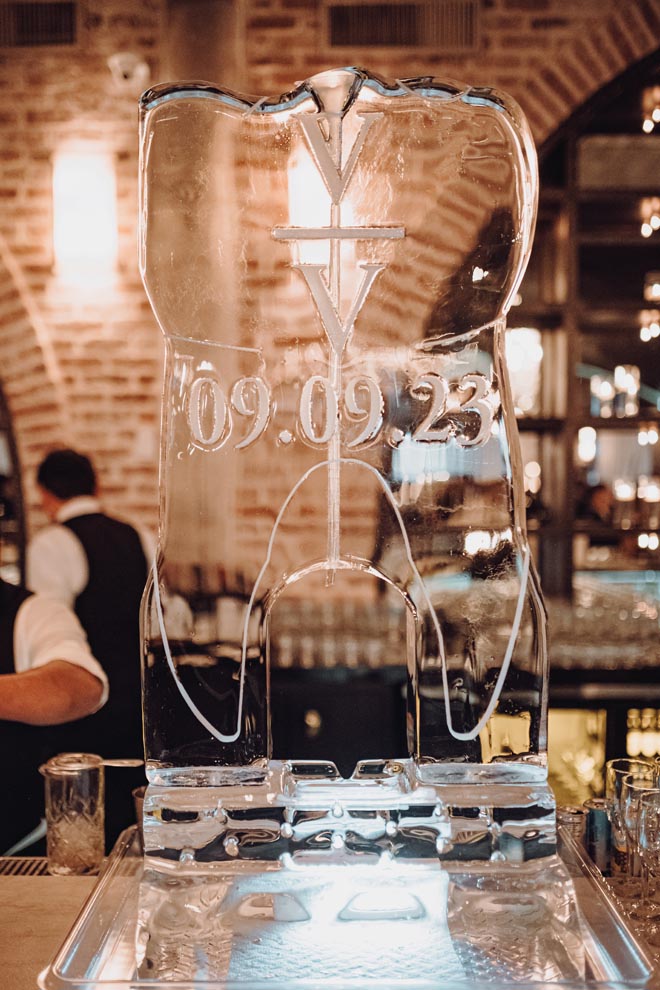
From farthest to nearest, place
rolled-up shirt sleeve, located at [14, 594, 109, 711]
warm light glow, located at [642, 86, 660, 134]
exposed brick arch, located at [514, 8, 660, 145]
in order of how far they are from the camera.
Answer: warm light glow, located at [642, 86, 660, 134] < exposed brick arch, located at [514, 8, 660, 145] < rolled-up shirt sleeve, located at [14, 594, 109, 711]

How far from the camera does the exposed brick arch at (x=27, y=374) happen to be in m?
4.04

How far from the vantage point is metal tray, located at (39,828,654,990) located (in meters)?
0.79

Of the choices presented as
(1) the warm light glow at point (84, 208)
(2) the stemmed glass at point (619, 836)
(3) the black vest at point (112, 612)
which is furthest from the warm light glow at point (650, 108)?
(2) the stemmed glass at point (619, 836)

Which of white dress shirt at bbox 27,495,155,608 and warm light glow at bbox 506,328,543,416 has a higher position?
warm light glow at bbox 506,328,543,416

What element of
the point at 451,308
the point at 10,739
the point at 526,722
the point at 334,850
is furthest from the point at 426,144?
the point at 10,739

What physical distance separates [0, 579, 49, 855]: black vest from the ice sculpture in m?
1.34

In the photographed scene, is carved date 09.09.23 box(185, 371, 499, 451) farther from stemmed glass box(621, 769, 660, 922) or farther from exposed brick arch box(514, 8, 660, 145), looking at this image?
exposed brick arch box(514, 8, 660, 145)

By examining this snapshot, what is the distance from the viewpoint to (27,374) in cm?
405

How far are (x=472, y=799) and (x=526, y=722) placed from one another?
0.09 meters

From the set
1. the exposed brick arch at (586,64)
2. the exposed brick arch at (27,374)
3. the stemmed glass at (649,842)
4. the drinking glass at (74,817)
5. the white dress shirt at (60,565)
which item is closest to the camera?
the stemmed glass at (649,842)

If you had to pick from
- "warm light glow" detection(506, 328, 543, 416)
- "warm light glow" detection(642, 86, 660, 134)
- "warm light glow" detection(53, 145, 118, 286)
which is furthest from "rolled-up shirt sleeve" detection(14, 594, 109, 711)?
"warm light glow" detection(642, 86, 660, 134)

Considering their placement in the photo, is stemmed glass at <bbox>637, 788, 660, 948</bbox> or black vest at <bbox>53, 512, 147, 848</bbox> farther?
black vest at <bbox>53, 512, 147, 848</bbox>

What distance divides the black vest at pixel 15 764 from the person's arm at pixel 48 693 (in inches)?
3.8

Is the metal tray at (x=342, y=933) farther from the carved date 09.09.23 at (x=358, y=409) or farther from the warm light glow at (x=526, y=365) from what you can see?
the warm light glow at (x=526, y=365)
